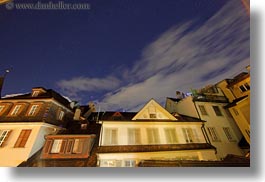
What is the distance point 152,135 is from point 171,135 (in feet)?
0.90

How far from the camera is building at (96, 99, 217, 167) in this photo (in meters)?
2.70

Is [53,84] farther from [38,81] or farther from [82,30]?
[82,30]

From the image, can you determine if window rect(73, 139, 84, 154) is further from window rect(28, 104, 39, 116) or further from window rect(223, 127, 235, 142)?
window rect(223, 127, 235, 142)

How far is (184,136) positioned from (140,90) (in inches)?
36.2

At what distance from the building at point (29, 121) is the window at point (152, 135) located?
1133 millimetres

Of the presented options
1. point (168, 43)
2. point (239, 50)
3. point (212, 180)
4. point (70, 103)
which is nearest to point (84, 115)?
point (70, 103)

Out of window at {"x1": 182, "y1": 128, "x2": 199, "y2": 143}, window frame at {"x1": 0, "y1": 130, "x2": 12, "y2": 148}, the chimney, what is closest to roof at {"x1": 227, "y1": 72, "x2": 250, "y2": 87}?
window at {"x1": 182, "y1": 128, "x2": 199, "y2": 143}

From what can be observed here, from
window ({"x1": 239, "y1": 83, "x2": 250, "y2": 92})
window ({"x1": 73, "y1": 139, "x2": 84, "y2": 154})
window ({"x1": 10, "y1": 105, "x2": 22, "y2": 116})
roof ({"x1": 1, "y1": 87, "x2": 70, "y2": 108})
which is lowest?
window ({"x1": 73, "y1": 139, "x2": 84, "y2": 154})

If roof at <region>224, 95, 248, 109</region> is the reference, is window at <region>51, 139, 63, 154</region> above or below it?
below

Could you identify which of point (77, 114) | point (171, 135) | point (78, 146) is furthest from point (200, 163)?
point (77, 114)

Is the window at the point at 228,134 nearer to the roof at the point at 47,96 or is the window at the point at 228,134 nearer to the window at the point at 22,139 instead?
the roof at the point at 47,96

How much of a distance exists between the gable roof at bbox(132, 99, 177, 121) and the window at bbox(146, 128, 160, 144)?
6.8 inches

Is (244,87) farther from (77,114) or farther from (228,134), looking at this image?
(77,114)

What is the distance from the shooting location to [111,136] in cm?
283
